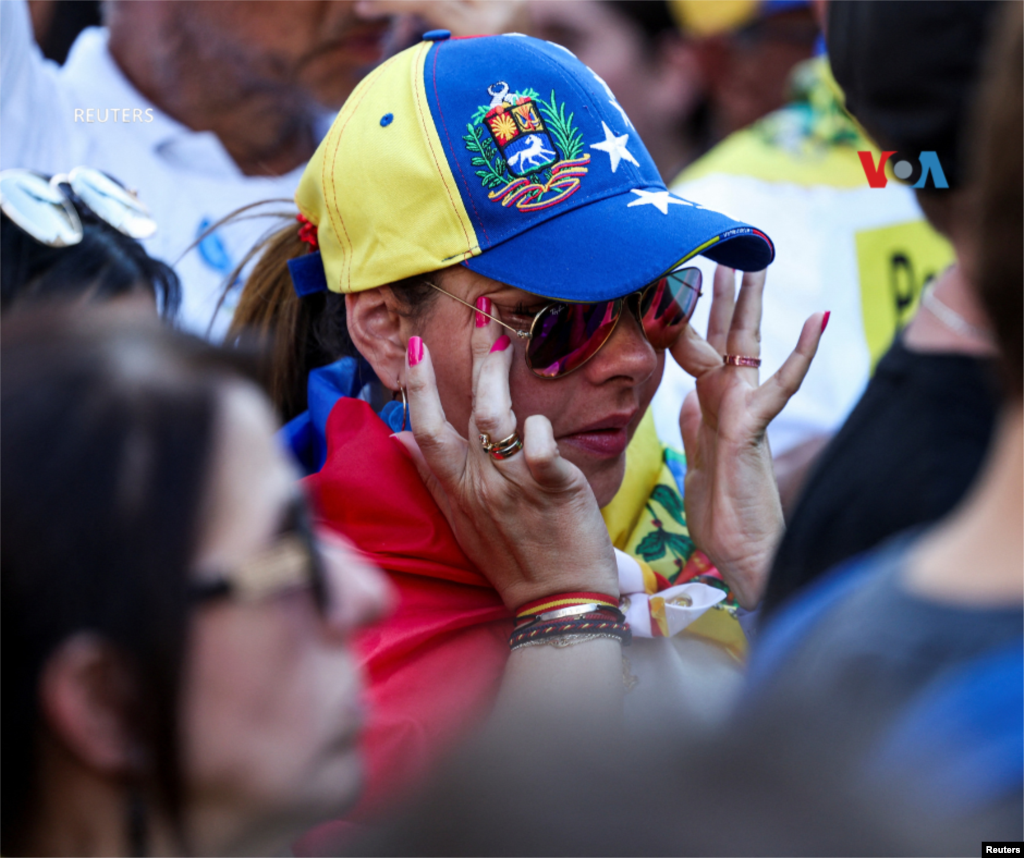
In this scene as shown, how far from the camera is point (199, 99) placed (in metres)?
3.03

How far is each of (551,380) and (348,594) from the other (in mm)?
955

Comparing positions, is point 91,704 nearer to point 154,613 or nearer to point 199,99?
point 154,613

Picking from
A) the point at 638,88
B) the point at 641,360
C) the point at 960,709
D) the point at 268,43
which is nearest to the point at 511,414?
the point at 641,360

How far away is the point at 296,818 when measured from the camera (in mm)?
998

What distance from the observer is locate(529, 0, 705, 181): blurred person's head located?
4.14 m

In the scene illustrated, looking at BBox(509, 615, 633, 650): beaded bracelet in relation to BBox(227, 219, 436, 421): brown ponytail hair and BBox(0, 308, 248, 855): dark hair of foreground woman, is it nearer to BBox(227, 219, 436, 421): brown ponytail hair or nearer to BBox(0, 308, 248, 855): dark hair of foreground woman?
BBox(227, 219, 436, 421): brown ponytail hair

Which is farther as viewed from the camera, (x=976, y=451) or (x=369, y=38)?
(x=369, y=38)

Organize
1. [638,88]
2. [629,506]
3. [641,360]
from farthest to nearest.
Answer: [638,88] < [629,506] < [641,360]

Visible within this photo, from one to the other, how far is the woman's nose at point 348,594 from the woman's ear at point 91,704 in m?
0.19

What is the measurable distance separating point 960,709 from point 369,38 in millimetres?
3007

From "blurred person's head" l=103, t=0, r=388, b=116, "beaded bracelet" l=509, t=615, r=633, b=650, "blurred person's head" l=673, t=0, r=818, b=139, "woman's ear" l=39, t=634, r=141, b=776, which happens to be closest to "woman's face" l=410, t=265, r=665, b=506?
"beaded bracelet" l=509, t=615, r=633, b=650

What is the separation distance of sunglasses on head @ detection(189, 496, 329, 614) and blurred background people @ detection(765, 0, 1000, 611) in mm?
485

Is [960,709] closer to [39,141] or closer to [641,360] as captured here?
[641,360]

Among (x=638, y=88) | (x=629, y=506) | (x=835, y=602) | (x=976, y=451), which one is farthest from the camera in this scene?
(x=638, y=88)
